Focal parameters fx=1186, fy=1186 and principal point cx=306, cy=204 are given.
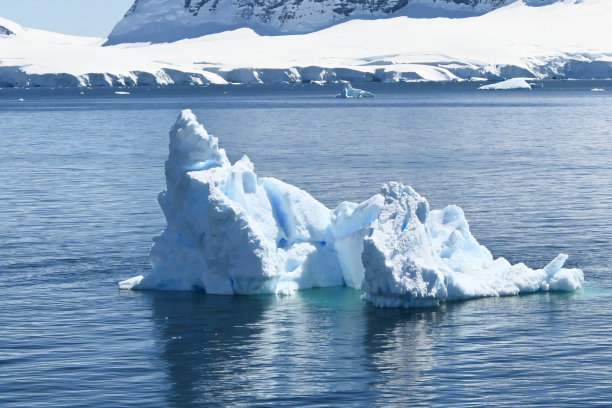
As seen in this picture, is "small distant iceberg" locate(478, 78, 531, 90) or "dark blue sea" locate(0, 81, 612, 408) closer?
"dark blue sea" locate(0, 81, 612, 408)

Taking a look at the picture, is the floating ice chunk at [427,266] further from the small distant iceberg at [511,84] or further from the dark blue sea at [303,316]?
the small distant iceberg at [511,84]

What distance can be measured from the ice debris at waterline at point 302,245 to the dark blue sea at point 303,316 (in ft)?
1.58

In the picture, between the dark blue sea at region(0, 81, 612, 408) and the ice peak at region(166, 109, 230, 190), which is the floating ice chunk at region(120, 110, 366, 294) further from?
the dark blue sea at region(0, 81, 612, 408)

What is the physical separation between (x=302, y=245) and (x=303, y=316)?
3025 mm

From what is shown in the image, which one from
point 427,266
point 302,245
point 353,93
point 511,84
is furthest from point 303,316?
point 511,84

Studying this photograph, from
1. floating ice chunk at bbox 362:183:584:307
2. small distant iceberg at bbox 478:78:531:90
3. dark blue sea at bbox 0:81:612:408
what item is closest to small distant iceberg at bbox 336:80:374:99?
small distant iceberg at bbox 478:78:531:90

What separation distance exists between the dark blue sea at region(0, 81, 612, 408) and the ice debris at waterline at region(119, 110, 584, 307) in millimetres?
482

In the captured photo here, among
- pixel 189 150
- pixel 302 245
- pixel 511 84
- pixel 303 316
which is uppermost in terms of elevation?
pixel 511 84

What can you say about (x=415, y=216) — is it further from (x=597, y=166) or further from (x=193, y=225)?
(x=597, y=166)

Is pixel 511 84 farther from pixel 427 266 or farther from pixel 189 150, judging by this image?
pixel 427 266

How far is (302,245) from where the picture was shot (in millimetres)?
26969

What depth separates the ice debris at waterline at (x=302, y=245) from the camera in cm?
2475

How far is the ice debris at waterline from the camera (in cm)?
2475

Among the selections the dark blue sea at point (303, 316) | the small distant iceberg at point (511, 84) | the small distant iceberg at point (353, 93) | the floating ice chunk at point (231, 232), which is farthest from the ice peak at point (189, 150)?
the small distant iceberg at point (511, 84)
